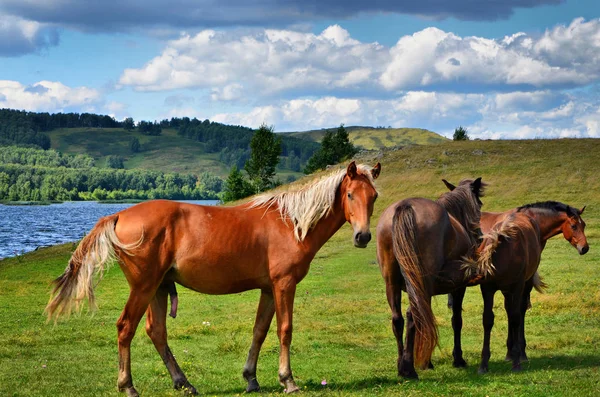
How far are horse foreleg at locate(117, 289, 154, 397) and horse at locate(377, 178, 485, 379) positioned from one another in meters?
3.80

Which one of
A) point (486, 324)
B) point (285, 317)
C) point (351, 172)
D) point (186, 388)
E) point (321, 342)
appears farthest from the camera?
point (321, 342)

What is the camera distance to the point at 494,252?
34.9ft

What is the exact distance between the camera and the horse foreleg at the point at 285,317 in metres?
8.56

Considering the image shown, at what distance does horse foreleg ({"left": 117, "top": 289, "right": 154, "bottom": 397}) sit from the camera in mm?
8344

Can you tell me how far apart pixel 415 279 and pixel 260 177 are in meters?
74.9

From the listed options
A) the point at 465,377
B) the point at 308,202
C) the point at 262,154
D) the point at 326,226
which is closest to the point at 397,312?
the point at 465,377

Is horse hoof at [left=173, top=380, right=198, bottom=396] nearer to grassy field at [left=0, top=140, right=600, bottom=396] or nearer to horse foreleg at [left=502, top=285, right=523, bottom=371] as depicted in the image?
grassy field at [left=0, top=140, right=600, bottom=396]

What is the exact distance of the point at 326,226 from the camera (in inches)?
358

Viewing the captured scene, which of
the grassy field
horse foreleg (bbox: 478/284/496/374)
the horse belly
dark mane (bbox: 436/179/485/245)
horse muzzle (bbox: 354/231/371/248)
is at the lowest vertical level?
the grassy field

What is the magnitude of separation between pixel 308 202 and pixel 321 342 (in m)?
5.78

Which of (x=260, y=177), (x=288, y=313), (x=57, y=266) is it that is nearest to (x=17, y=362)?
(x=288, y=313)

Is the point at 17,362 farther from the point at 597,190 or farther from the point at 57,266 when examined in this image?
the point at 597,190

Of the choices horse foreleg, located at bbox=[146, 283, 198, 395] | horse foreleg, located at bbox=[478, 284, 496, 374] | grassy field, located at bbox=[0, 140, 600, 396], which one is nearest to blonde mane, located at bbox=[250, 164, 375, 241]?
horse foreleg, located at bbox=[146, 283, 198, 395]

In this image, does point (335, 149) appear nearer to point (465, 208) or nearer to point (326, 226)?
point (465, 208)
